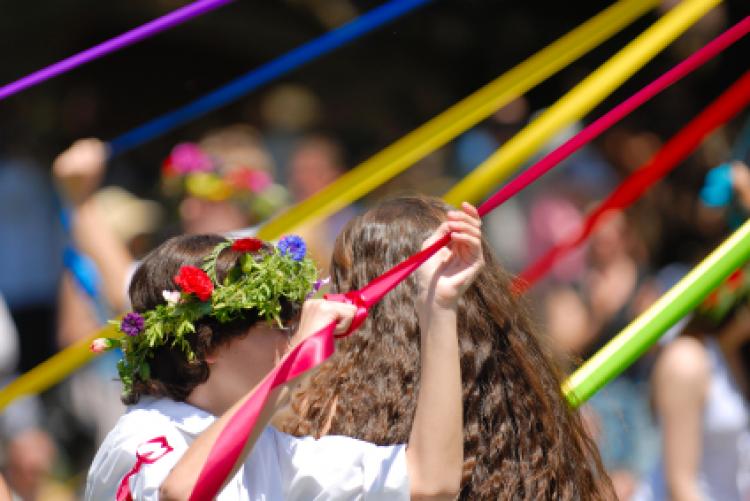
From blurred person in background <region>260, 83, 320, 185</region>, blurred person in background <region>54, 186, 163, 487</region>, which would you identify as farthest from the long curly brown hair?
blurred person in background <region>260, 83, 320, 185</region>

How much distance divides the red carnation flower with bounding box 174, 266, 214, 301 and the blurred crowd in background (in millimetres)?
909

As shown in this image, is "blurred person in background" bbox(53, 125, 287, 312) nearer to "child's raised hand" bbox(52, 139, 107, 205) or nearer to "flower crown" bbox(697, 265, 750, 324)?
"child's raised hand" bbox(52, 139, 107, 205)

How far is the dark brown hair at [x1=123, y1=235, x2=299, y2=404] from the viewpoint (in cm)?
243

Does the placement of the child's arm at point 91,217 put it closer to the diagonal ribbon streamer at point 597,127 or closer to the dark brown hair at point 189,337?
the dark brown hair at point 189,337

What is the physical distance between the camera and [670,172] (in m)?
6.22

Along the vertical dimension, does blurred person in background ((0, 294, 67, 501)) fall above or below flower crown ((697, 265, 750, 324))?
above

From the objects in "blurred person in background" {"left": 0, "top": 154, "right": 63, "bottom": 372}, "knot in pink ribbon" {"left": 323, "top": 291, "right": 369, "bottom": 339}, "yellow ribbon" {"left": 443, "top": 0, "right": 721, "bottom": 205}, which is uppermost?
"blurred person in background" {"left": 0, "top": 154, "right": 63, "bottom": 372}

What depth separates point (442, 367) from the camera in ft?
7.81

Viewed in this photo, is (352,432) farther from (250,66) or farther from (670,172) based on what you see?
(250,66)

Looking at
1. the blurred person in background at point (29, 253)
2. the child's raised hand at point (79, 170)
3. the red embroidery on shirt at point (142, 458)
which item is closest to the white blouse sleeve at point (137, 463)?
the red embroidery on shirt at point (142, 458)

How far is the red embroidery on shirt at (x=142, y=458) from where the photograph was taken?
228 cm

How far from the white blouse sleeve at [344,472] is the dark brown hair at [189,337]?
226 millimetres

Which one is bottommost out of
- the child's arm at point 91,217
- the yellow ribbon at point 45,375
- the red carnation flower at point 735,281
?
the red carnation flower at point 735,281

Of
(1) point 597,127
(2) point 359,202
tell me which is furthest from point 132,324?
(2) point 359,202
